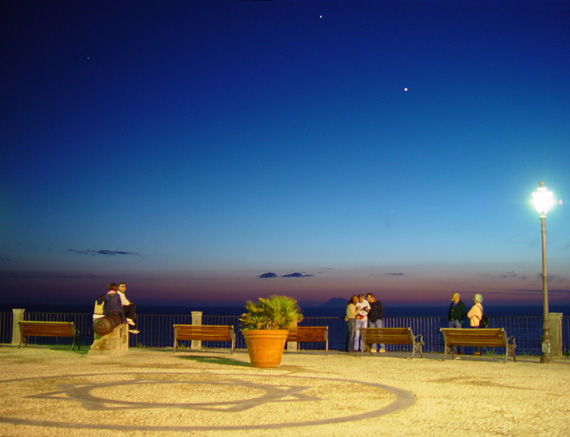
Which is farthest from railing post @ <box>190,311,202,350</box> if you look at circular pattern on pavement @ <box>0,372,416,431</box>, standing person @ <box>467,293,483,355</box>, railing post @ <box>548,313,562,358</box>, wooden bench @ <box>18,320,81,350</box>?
railing post @ <box>548,313,562,358</box>

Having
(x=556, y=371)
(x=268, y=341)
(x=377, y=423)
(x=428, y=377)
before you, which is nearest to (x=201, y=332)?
(x=268, y=341)

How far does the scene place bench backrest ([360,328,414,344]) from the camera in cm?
1677

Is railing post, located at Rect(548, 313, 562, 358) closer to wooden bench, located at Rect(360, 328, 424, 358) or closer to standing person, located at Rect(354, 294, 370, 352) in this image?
wooden bench, located at Rect(360, 328, 424, 358)

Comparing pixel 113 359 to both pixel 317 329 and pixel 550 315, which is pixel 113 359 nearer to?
pixel 317 329

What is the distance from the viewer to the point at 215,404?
8.98 metres

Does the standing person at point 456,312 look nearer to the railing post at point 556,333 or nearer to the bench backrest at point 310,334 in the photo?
the railing post at point 556,333

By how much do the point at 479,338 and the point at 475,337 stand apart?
0.10 m

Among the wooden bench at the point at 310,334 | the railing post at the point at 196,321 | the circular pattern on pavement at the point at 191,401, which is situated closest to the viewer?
the circular pattern on pavement at the point at 191,401

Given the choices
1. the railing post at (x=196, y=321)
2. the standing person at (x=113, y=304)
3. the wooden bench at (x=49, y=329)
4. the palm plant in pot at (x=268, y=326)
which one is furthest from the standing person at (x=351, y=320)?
the wooden bench at (x=49, y=329)

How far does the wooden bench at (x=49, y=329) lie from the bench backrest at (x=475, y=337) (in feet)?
35.7

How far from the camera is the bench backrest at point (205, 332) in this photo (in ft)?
58.0

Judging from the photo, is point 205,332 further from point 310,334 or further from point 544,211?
point 544,211

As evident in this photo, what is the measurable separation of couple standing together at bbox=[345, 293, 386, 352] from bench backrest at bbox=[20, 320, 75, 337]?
830 centimetres

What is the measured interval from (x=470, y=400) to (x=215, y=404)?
3.76m
